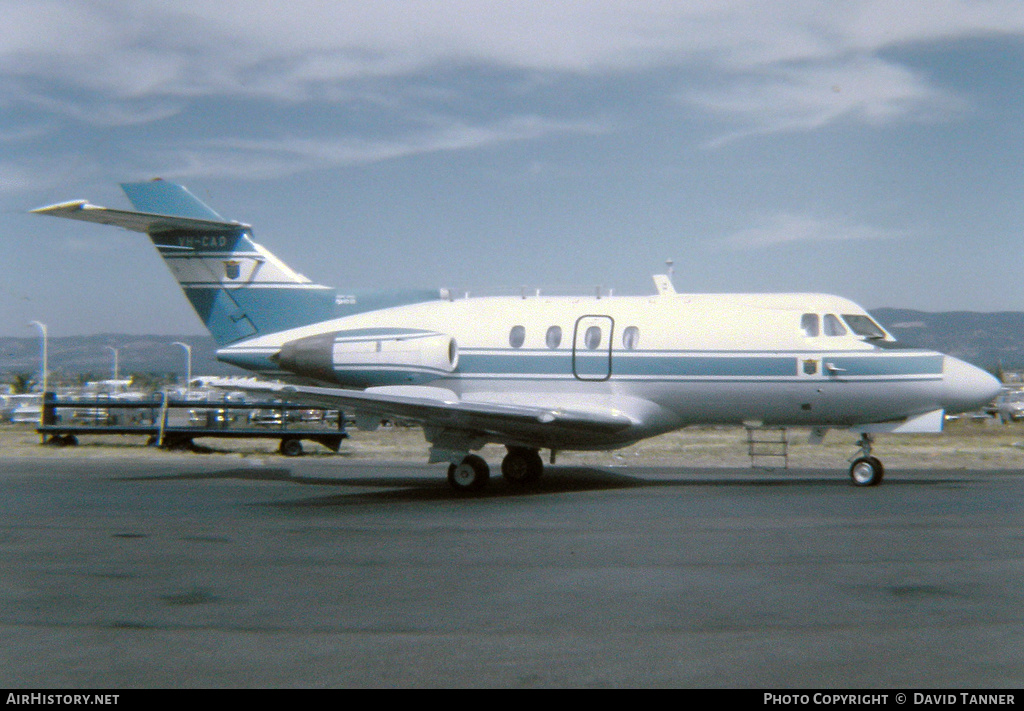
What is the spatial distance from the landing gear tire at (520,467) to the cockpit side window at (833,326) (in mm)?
5653

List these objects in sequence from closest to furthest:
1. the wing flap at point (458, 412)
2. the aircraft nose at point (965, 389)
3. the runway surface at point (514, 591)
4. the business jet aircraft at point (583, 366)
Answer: the runway surface at point (514, 591) < the wing flap at point (458, 412) < the aircraft nose at point (965, 389) < the business jet aircraft at point (583, 366)

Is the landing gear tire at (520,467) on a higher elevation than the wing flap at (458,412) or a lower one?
lower

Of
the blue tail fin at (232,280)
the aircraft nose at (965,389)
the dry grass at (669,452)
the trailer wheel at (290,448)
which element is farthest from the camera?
the trailer wheel at (290,448)

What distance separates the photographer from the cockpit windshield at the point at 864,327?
1579cm

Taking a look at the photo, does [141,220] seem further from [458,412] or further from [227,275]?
[458,412]

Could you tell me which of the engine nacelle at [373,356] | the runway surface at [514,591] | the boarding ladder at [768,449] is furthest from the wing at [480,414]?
the boarding ladder at [768,449]

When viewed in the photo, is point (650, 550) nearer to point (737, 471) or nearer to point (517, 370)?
point (517, 370)

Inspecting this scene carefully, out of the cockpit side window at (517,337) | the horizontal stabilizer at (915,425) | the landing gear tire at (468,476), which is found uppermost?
the cockpit side window at (517,337)

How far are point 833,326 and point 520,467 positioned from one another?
6062 millimetres

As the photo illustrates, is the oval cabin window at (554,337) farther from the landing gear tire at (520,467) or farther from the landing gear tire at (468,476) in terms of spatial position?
the landing gear tire at (468,476)

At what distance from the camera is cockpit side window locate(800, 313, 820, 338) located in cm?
1582

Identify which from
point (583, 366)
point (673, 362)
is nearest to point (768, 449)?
point (673, 362)

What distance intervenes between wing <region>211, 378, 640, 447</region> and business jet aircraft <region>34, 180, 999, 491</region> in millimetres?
35
